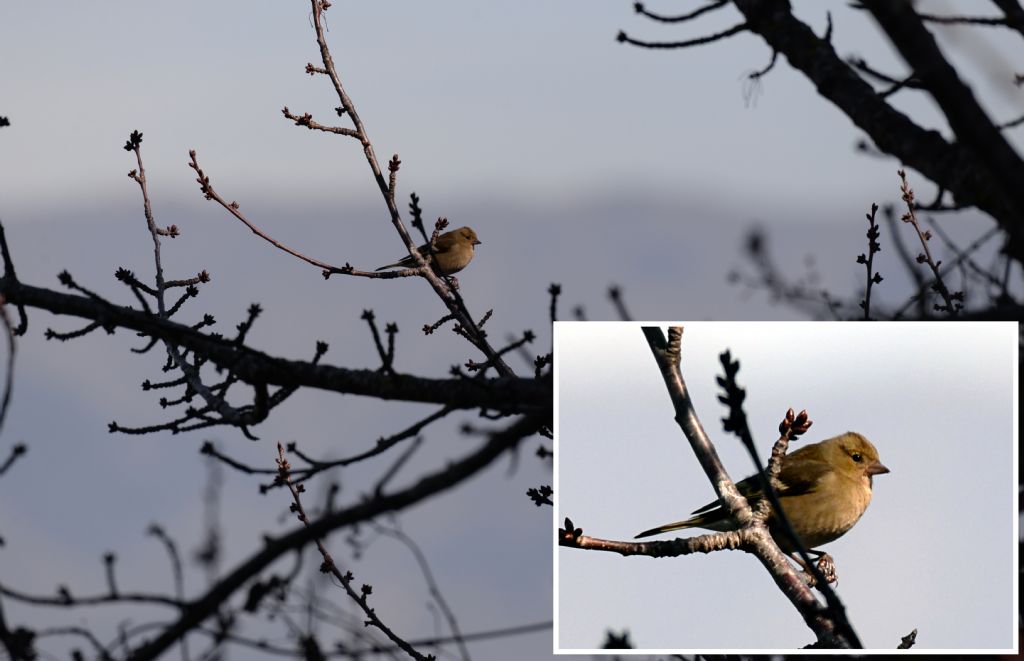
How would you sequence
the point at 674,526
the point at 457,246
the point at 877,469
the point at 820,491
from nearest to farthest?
1. the point at 674,526
2. the point at 877,469
3. the point at 820,491
4. the point at 457,246

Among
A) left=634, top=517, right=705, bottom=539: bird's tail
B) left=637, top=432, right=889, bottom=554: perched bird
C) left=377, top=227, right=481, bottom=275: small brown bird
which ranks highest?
left=377, top=227, right=481, bottom=275: small brown bird

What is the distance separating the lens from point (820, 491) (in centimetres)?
567

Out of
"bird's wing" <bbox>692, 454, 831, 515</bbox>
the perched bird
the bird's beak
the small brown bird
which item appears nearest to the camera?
the perched bird

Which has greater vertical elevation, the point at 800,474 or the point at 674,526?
the point at 800,474

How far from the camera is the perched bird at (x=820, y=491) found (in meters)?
5.04

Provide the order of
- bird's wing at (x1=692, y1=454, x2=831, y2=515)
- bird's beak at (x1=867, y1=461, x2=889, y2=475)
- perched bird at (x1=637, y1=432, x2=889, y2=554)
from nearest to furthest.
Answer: perched bird at (x1=637, y1=432, x2=889, y2=554)
bird's beak at (x1=867, y1=461, x2=889, y2=475)
bird's wing at (x1=692, y1=454, x2=831, y2=515)

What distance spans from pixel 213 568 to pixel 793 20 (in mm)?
2856

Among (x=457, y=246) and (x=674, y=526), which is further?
(x=457, y=246)

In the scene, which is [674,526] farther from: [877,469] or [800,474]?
[877,469]

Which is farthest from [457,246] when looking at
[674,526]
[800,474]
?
[674,526]

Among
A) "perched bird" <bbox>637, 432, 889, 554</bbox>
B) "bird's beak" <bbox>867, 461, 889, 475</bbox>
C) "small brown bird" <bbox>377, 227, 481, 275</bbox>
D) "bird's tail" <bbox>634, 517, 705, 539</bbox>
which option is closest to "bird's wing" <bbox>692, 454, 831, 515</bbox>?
"perched bird" <bbox>637, 432, 889, 554</bbox>

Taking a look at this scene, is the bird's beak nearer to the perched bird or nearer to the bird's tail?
the perched bird

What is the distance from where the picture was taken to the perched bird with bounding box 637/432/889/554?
5039mm

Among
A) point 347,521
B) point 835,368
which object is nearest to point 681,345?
point 835,368
